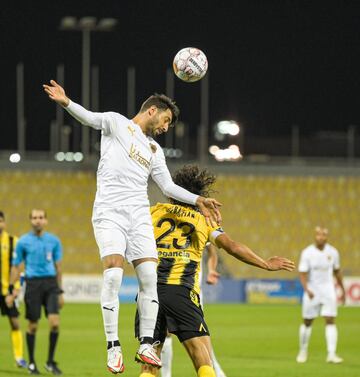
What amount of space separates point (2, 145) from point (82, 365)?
104 feet

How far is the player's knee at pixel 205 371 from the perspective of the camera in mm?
8766

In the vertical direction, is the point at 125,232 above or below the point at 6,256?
above

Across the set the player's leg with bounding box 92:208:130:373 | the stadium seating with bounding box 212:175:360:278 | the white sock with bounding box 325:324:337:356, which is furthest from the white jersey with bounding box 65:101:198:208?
the stadium seating with bounding box 212:175:360:278

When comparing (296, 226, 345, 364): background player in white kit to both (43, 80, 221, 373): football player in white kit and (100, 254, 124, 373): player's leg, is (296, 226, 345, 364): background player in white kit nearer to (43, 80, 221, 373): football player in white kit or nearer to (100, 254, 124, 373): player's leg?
(43, 80, 221, 373): football player in white kit

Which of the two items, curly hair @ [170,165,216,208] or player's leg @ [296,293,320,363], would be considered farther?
player's leg @ [296,293,320,363]

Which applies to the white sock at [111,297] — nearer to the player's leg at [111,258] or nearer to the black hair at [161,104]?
the player's leg at [111,258]

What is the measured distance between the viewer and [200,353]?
8992mm

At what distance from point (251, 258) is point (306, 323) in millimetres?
9581

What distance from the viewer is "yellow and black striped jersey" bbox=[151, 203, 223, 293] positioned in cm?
927

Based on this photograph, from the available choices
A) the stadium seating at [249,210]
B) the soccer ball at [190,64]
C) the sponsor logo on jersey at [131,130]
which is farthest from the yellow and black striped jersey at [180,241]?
the stadium seating at [249,210]

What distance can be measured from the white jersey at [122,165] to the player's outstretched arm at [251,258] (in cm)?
52

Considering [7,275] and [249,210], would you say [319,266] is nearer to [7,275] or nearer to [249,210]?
[7,275]

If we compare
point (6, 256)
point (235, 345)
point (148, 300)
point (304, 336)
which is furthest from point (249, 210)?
point (148, 300)

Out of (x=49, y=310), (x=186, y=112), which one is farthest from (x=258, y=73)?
(x=49, y=310)
